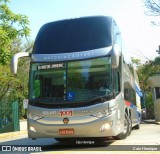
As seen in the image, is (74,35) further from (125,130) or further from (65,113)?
(125,130)

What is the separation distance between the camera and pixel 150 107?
4869 cm

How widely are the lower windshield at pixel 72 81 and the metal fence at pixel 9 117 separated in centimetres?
1163

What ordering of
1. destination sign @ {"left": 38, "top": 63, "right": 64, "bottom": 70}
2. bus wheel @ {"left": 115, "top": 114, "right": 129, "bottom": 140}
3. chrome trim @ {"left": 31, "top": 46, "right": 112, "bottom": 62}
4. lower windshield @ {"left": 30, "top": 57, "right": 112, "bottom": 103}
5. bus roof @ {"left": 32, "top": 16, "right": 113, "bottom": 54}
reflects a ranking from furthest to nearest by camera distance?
bus wheel @ {"left": 115, "top": 114, "right": 129, "bottom": 140}, bus roof @ {"left": 32, "top": 16, "right": 113, "bottom": 54}, destination sign @ {"left": 38, "top": 63, "right": 64, "bottom": 70}, chrome trim @ {"left": 31, "top": 46, "right": 112, "bottom": 62}, lower windshield @ {"left": 30, "top": 57, "right": 112, "bottom": 103}

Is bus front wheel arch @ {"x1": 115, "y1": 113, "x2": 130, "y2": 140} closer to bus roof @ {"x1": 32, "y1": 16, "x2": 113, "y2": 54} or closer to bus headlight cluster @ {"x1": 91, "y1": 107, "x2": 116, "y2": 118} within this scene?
bus headlight cluster @ {"x1": 91, "y1": 107, "x2": 116, "y2": 118}

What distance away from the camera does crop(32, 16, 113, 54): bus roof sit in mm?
12281

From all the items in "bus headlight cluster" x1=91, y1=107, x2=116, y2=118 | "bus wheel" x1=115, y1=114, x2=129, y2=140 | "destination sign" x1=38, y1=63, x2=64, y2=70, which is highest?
"destination sign" x1=38, y1=63, x2=64, y2=70

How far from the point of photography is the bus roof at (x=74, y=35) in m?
12.3

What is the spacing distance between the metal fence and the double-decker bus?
11.6 metres

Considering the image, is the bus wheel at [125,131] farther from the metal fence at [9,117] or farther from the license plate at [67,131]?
the metal fence at [9,117]

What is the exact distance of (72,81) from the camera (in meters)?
11.9

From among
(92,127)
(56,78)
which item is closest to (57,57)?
(56,78)

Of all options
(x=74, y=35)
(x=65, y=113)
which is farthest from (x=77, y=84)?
(x=74, y=35)

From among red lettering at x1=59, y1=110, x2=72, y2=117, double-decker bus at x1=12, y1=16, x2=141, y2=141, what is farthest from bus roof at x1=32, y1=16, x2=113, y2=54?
red lettering at x1=59, y1=110, x2=72, y2=117

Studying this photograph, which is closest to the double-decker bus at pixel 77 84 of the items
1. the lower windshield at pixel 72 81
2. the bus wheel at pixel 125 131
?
the lower windshield at pixel 72 81
